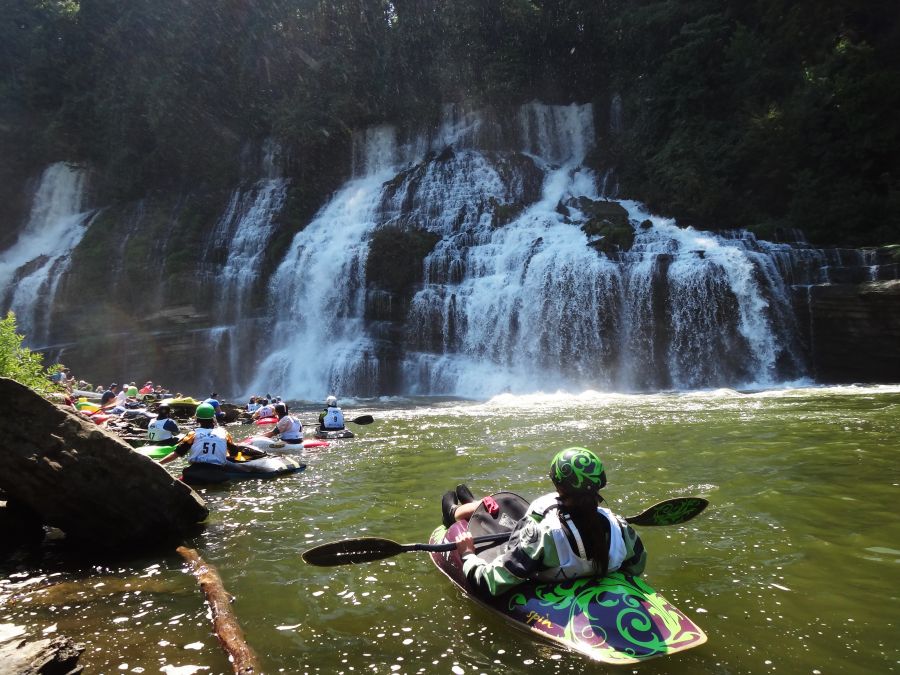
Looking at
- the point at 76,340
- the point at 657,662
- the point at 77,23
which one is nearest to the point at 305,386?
the point at 76,340

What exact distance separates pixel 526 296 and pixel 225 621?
1994cm

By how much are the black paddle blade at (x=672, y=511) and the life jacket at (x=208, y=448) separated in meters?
5.55

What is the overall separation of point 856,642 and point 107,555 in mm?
5185

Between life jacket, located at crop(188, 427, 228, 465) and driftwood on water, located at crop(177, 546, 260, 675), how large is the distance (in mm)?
3401

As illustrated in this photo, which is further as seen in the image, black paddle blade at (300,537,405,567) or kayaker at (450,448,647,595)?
black paddle blade at (300,537,405,567)

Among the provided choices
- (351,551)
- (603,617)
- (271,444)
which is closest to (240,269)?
(271,444)

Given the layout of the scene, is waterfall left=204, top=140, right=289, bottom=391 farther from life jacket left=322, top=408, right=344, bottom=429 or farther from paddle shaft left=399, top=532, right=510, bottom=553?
paddle shaft left=399, top=532, right=510, bottom=553

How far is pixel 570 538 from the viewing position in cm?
325

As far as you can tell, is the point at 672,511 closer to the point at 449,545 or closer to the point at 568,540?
the point at 568,540

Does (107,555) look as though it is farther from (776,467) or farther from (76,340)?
(76,340)

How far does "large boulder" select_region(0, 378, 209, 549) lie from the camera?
4.55 metres

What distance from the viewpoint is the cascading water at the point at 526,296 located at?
782 inches

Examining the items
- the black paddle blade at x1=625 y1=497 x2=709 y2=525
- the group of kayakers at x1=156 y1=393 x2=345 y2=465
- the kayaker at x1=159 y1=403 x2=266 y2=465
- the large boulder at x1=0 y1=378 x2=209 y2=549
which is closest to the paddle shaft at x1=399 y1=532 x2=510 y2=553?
Result: the black paddle blade at x1=625 y1=497 x2=709 y2=525

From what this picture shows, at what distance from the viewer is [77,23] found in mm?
39781
